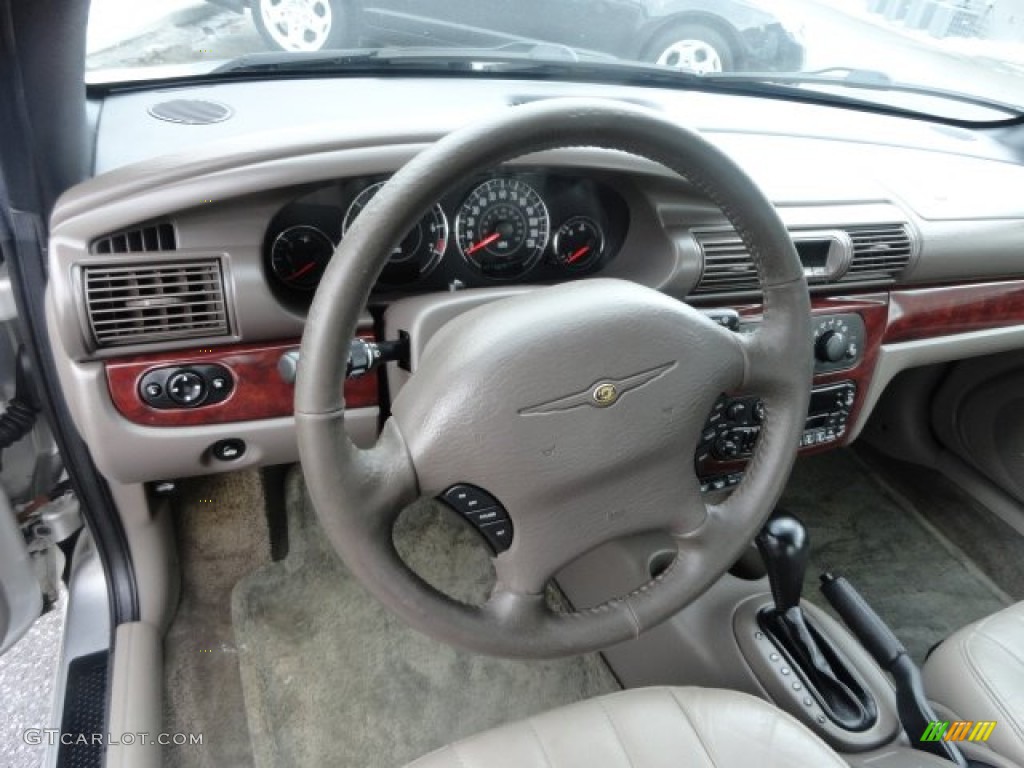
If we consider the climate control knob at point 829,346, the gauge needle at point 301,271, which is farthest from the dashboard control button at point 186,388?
the climate control knob at point 829,346

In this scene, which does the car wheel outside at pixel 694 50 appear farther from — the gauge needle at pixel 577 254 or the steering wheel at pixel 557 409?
the steering wheel at pixel 557 409

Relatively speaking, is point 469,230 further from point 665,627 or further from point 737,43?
point 737,43

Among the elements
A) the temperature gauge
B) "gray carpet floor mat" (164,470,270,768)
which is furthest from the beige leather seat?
"gray carpet floor mat" (164,470,270,768)

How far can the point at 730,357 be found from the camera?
993mm

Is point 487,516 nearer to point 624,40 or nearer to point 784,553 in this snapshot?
point 784,553

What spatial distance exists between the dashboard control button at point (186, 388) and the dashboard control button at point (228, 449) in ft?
0.35

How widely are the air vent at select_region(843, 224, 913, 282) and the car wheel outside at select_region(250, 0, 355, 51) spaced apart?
3.58ft

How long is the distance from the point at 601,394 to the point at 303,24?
3.94 ft

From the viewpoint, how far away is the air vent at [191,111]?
1436mm

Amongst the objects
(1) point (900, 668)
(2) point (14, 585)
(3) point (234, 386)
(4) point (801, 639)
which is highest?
(3) point (234, 386)

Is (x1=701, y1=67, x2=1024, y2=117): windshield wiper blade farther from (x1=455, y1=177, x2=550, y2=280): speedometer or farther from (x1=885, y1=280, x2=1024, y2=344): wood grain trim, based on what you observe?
(x1=455, y1=177, x2=550, y2=280): speedometer

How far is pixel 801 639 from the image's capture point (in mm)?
1489


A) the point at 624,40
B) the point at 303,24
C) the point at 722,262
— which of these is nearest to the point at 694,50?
the point at 624,40

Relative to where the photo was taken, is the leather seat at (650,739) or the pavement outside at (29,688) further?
the pavement outside at (29,688)
